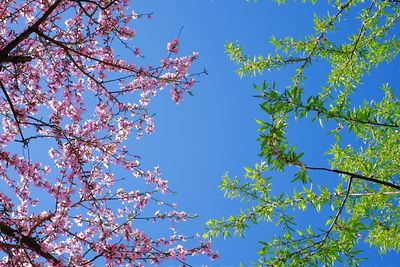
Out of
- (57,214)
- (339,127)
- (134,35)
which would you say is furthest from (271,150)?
(134,35)

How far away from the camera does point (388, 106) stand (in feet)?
17.7

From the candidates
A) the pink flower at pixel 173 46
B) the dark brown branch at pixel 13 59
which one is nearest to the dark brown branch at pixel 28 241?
the dark brown branch at pixel 13 59

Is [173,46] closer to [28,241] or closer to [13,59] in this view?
[13,59]

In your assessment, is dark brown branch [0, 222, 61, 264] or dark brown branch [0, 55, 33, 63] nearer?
dark brown branch [0, 55, 33, 63]

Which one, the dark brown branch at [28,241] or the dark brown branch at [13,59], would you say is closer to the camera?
the dark brown branch at [13,59]

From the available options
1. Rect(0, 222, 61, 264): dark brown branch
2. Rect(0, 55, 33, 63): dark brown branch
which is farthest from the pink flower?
Rect(0, 222, 61, 264): dark brown branch

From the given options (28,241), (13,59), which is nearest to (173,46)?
(13,59)

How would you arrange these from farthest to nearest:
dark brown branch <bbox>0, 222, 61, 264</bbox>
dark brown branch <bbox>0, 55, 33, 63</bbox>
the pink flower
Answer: the pink flower
dark brown branch <bbox>0, 222, 61, 264</bbox>
dark brown branch <bbox>0, 55, 33, 63</bbox>

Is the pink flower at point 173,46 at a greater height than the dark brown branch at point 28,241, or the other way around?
the pink flower at point 173,46

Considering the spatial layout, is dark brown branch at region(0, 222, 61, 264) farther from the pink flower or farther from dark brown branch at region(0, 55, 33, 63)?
the pink flower

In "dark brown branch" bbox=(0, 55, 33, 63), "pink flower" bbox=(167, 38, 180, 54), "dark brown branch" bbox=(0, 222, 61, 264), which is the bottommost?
"dark brown branch" bbox=(0, 222, 61, 264)

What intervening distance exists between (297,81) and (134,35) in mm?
3105

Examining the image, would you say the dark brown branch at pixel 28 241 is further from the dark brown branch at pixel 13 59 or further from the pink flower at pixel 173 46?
the pink flower at pixel 173 46

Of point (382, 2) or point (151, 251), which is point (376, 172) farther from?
point (151, 251)
